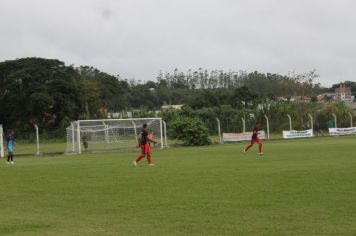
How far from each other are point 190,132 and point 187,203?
1366 inches

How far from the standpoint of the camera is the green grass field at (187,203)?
9406 mm

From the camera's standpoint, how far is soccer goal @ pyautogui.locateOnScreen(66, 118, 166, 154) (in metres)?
42.5

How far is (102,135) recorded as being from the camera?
145 feet

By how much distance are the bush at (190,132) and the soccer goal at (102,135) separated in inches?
54.5

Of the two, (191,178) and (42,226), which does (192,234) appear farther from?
(191,178)

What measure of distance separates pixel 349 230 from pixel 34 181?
38.0ft

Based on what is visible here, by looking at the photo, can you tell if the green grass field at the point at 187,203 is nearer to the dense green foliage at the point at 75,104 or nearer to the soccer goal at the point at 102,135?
the soccer goal at the point at 102,135

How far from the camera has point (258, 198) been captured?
12359mm

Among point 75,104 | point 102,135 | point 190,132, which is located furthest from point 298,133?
point 75,104

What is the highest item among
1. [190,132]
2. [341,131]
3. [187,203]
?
[190,132]

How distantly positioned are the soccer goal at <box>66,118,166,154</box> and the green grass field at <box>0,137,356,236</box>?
23.6 meters

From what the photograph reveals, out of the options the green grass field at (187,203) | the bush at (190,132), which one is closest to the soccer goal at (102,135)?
the bush at (190,132)

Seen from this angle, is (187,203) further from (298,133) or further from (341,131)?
(341,131)

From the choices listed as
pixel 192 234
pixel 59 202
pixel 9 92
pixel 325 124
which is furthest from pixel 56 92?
pixel 192 234
